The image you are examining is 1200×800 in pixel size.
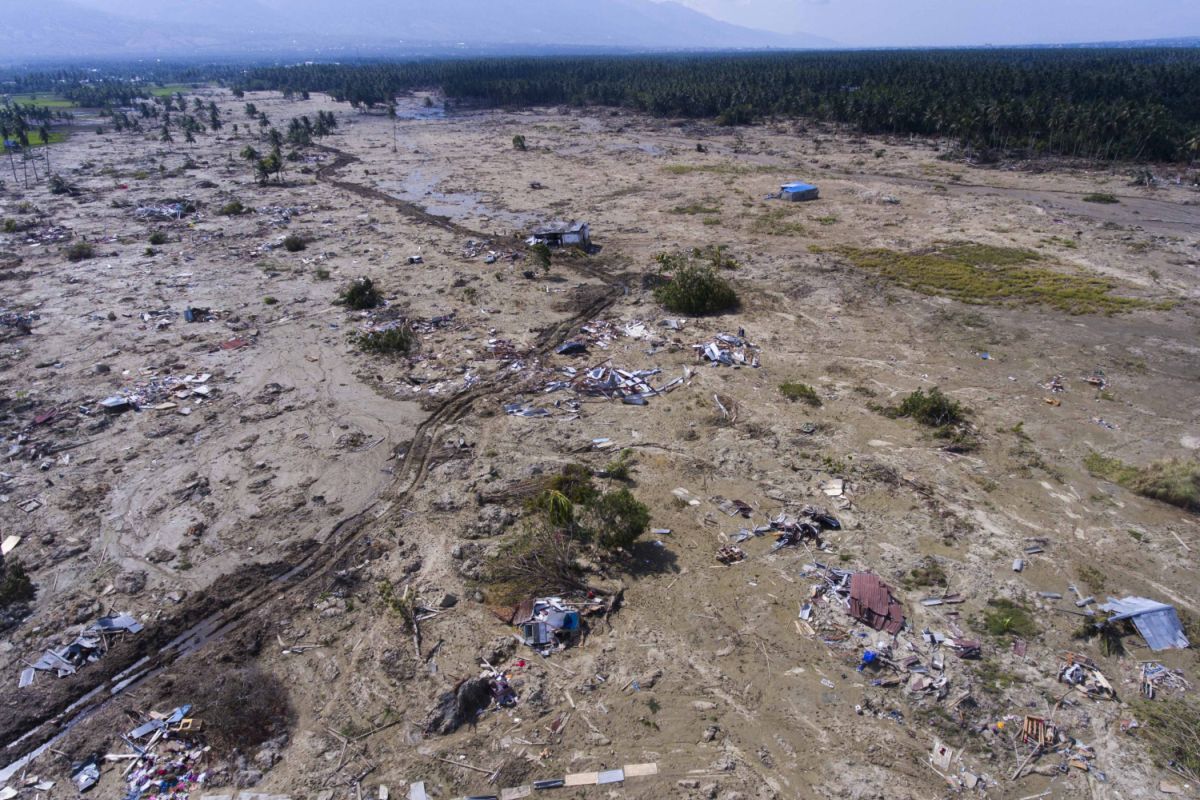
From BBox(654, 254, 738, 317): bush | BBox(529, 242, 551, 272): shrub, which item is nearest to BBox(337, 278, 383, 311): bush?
BBox(529, 242, 551, 272): shrub

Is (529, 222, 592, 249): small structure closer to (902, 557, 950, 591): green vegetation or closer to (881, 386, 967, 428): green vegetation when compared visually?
(881, 386, 967, 428): green vegetation

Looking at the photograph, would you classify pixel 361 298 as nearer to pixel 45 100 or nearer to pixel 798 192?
pixel 798 192

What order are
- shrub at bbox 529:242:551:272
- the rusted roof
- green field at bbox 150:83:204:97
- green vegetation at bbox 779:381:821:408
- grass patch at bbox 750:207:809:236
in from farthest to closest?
green field at bbox 150:83:204:97 → grass patch at bbox 750:207:809:236 → shrub at bbox 529:242:551:272 → green vegetation at bbox 779:381:821:408 → the rusted roof

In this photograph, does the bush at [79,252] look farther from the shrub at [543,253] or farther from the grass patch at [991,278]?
the grass patch at [991,278]

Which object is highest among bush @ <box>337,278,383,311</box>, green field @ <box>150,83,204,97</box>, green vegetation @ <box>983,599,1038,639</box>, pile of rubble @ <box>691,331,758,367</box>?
green field @ <box>150,83,204,97</box>

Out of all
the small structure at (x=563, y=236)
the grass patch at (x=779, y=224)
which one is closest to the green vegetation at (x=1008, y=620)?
the small structure at (x=563, y=236)

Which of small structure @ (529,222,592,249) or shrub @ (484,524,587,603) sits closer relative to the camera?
shrub @ (484,524,587,603)

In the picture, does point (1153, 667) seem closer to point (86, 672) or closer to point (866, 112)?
point (86, 672)

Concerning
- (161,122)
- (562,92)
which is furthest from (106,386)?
(562,92)

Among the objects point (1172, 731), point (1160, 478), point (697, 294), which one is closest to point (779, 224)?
point (697, 294)
